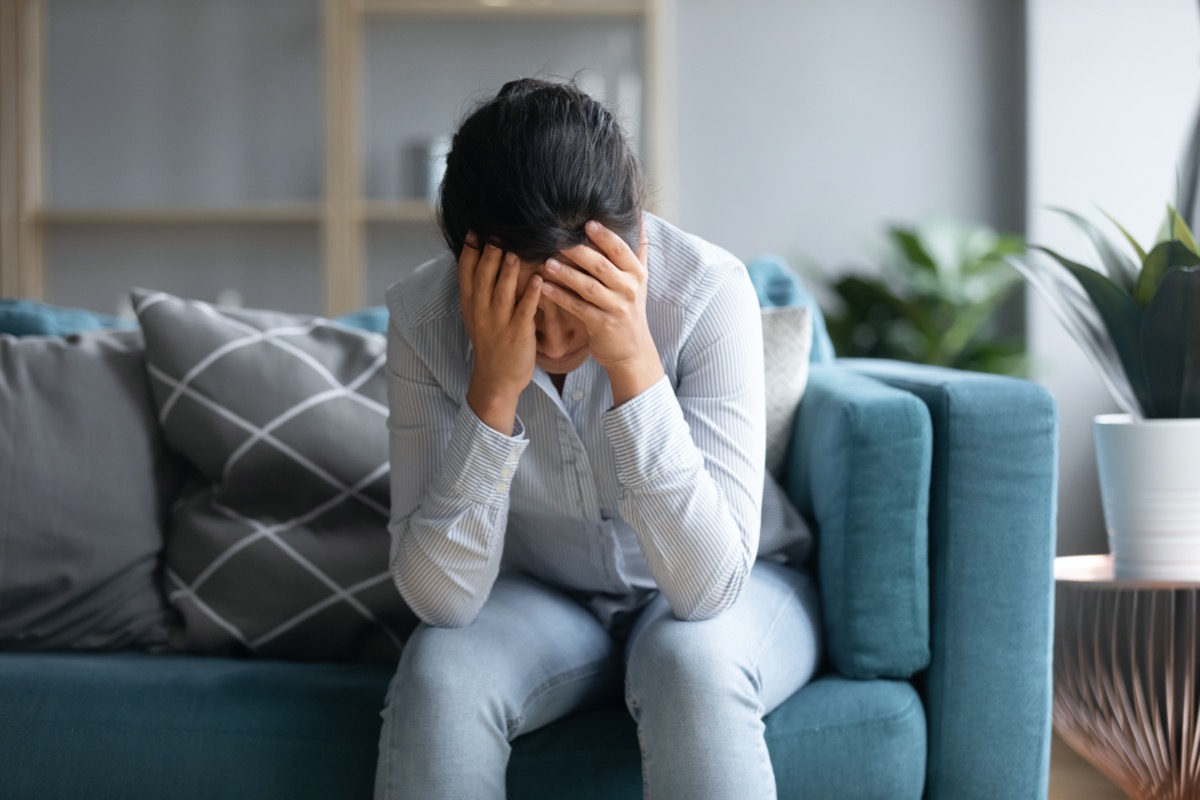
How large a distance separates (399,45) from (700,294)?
2.62 m

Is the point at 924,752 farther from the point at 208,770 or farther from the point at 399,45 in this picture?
the point at 399,45

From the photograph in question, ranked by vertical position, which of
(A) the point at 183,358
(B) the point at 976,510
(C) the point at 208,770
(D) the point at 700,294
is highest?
(D) the point at 700,294

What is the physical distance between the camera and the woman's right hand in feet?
3.77

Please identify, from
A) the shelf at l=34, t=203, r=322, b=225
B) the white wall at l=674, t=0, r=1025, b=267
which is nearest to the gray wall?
the white wall at l=674, t=0, r=1025, b=267

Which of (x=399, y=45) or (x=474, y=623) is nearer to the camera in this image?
(x=474, y=623)

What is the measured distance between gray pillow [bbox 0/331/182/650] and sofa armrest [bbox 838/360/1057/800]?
1070 mm

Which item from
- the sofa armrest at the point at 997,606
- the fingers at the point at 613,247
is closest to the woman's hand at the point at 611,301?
the fingers at the point at 613,247

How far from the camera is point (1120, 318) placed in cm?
154

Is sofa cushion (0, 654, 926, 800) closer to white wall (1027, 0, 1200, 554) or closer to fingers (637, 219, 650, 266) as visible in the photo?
fingers (637, 219, 650, 266)

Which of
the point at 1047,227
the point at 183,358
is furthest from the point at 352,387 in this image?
the point at 1047,227

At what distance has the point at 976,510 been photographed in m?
1.33

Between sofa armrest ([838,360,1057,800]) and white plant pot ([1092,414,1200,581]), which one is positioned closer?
sofa armrest ([838,360,1057,800])

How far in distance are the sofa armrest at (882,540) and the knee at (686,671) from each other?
23 centimetres

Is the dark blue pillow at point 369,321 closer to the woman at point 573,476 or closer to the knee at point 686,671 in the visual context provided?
the woman at point 573,476
